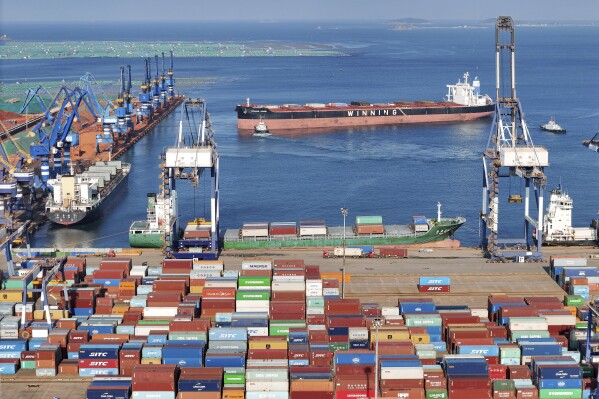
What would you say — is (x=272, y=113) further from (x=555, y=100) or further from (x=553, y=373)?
(x=553, y=373)

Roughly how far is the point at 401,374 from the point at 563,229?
3039 cm

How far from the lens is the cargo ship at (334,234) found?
67688 mm

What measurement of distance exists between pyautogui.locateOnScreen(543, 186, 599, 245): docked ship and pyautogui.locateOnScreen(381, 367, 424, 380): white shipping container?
28.9 metres

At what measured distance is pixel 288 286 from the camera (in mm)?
53312

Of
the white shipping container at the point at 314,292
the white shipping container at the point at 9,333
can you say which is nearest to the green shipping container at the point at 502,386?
the white shipping container at the point at 314,292

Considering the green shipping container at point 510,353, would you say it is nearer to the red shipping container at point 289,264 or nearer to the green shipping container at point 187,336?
the green shipping container at point 187,336

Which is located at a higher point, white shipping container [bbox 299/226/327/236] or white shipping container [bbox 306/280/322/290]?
white shipping container [bbox 306/280/322/290]

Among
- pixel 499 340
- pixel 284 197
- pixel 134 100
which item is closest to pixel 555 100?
pixel 134 100

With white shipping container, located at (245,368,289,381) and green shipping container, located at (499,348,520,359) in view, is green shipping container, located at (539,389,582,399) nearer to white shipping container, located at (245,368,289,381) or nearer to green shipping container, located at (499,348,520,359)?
green shipping container, located at (499,348,520,359)

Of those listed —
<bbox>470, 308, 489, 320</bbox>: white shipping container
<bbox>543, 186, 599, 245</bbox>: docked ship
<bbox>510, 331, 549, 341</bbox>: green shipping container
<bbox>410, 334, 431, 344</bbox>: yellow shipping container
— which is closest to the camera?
<bbox>410, 334, 431, 344</bbox>: yellow shipping container

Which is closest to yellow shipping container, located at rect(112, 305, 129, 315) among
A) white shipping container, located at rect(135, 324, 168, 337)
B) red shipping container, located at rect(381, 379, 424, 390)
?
white shipping container, located at rect(135, 324, 168, 337)

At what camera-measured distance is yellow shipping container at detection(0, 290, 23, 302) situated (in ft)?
175

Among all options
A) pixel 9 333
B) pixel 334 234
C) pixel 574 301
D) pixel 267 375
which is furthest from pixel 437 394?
pixel 334 234

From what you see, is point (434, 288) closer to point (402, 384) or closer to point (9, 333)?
point (402, 384)
